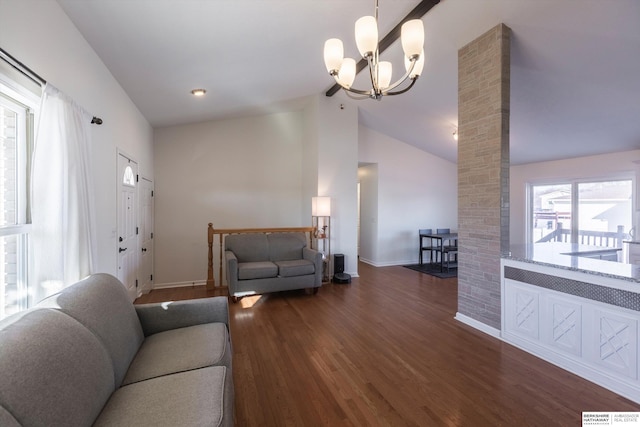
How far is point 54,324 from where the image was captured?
122 cm

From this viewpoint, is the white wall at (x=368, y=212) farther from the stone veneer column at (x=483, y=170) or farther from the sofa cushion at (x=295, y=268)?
the stone veneer column at (x=483, y=170)

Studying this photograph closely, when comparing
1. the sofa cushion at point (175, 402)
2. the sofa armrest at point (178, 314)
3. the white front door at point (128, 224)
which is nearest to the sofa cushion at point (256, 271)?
the white front door at point (128, 224)

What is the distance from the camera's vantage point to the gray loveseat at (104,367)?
0.98 meters

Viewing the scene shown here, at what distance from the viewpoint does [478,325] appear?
3162mm

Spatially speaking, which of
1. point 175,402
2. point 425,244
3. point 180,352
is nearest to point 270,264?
point 180,352

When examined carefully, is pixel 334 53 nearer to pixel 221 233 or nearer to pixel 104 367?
Result: pixel 104 367

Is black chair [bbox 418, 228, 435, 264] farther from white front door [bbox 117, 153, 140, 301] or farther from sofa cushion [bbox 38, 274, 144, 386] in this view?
sofa cushion [bbox 38, 274, 144, 386]

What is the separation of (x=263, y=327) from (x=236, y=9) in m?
3.13

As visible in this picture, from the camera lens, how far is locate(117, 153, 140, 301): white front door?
3.32m

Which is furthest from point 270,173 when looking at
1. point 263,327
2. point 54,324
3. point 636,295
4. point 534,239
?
point 534,239

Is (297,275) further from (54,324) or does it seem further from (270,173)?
(54,324)

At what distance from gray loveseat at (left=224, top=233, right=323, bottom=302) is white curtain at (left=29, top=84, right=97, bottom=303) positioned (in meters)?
2.27

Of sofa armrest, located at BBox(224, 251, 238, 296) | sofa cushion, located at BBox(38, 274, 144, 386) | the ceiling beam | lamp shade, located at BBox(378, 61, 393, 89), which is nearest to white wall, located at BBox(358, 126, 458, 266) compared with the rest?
the ceiling beam

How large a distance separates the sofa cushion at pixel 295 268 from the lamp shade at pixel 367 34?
3155mm
